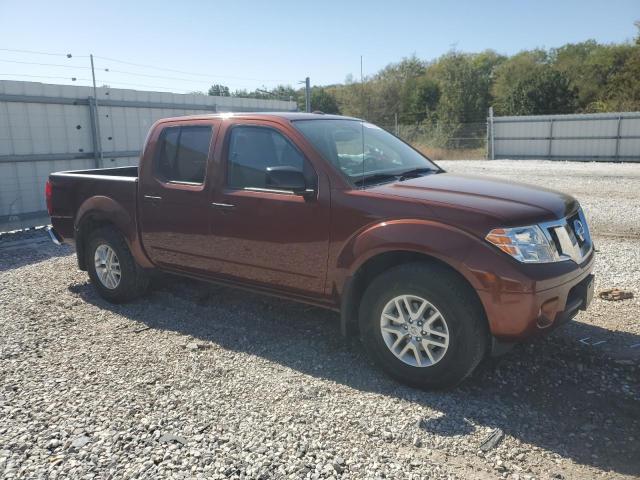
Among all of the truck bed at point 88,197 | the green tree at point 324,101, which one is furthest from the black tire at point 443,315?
the green tree at point 324,101

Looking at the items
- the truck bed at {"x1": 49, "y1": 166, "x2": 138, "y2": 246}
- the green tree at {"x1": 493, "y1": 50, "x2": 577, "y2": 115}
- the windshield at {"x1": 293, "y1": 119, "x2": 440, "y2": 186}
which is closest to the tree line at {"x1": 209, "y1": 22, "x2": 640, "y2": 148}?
the green tree at {"x1": 493, "y1": 50, "x2": 577, "y2": 115}

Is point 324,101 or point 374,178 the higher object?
point 324,101

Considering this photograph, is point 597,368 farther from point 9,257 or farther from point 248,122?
point 9,257

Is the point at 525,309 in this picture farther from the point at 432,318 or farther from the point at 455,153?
the point at 455,153

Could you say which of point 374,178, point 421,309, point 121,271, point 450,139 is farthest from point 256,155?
point 450,139

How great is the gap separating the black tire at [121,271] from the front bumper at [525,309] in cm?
359

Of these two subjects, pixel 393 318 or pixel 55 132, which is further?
pixel 55 132

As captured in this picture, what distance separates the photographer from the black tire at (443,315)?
3.41 metres

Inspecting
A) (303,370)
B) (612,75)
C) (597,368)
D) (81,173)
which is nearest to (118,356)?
(303,370)

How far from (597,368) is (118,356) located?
3705 mm

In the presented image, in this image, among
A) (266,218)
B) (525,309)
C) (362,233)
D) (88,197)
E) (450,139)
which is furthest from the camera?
(450,139)

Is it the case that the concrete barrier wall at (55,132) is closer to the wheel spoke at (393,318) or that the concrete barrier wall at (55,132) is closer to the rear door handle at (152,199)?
the rear door handle at (152,199)

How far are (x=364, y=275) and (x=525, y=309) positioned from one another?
1.16m

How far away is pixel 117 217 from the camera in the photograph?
5398 millimetres
